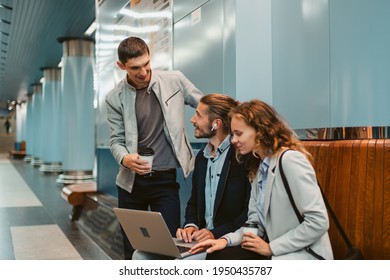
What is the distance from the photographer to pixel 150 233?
1603mm

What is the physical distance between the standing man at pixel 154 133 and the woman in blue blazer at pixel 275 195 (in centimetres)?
54

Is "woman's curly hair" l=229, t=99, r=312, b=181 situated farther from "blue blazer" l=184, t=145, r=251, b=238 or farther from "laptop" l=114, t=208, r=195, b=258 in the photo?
"laptop" l=114, t=208, r=195, b=258

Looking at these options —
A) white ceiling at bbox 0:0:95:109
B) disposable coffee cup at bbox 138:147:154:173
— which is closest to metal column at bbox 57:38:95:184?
white ceiling at bbox 0:0:95:109

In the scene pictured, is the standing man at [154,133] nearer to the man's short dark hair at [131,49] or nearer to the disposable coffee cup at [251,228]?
the man's short dark hair at [131,49]

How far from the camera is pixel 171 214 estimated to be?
216 cm

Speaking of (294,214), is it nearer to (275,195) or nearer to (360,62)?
(275,195)

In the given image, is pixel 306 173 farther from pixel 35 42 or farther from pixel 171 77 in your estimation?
pixel 35 42

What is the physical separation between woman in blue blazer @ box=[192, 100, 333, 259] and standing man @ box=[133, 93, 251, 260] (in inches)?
4.7

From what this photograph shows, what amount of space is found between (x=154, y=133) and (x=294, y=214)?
0.91m

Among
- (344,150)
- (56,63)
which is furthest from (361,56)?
(56,63)

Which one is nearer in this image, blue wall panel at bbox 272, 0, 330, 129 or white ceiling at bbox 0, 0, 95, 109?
blue wall panel at bbox 272, 0, 330, 129

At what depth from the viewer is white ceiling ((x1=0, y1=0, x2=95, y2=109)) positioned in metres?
6.44

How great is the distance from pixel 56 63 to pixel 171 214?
10575 mm

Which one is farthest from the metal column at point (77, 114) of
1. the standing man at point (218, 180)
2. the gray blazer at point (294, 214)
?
the gray blazer at point (294, 214)
